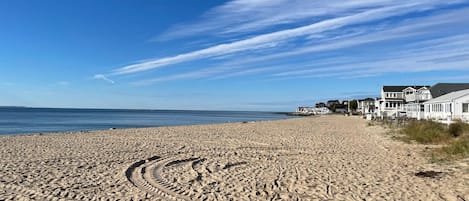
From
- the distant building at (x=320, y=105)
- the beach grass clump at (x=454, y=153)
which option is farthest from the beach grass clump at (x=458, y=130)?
the distant building at (x=320, y=105)

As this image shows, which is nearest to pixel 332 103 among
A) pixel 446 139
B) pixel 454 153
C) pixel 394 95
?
pixel 394 95

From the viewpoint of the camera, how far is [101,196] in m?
6.43

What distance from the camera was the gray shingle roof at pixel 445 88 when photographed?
4419cm

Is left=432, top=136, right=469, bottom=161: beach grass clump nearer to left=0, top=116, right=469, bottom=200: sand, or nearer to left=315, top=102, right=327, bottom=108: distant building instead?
left=0, top=116, right=469, bottom=200: sand

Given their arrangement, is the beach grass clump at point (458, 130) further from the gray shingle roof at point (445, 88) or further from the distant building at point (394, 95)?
the distant building at point (394, 95)

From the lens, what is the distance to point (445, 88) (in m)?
45.2

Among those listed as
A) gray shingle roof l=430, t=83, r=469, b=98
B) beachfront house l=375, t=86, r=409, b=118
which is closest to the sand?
gray shingle roof l=430, t=83, r=469, b=98

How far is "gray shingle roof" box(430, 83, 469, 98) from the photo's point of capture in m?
44.2

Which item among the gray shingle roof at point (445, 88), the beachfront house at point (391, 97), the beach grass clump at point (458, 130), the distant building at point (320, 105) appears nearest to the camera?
the beach grass clump at point (458, 130)

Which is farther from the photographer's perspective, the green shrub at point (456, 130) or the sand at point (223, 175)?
the green shrub at point (456, 130)

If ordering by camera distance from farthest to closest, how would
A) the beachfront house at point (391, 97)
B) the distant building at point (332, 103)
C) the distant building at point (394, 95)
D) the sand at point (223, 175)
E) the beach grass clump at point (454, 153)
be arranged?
the distant building at point (332, 103), the beachfront house at point (391, 97), the distant building at point (394, 95), the beach grass clump at point (454, 153), the sand at point (223, 175)

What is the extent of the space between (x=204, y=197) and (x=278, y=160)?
4756 mm

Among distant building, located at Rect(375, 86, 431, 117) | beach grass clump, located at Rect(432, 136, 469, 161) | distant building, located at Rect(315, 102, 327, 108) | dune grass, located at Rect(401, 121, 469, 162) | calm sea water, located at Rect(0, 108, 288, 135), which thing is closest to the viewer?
beach grass clump, located at Rect(432, 136, 469, 161)

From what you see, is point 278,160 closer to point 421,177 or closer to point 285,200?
point 421,177
